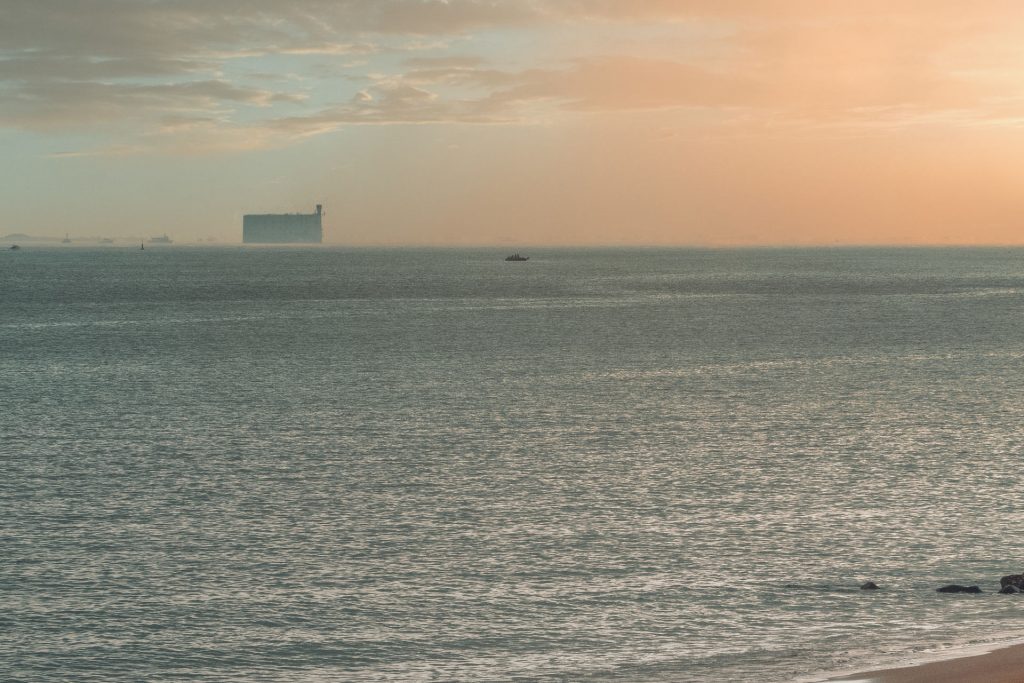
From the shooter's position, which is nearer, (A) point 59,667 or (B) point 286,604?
(A) point 59,667

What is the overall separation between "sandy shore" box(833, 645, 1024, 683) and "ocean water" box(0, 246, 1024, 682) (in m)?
1.24

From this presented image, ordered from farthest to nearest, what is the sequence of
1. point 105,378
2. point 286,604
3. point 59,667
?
point 105,378 < point 286,604 < point 59,667

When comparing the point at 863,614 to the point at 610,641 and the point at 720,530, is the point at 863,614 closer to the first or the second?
the point at 610,641

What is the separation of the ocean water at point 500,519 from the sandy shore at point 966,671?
4.06 ft

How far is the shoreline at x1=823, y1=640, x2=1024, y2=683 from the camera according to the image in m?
22.5

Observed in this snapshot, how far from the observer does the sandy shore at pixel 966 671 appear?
22391 mm

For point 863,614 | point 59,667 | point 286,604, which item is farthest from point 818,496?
point 59,667

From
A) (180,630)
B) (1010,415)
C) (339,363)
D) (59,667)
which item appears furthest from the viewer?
(339,363)

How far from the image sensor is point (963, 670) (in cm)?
2319

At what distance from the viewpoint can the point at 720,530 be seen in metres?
37.8

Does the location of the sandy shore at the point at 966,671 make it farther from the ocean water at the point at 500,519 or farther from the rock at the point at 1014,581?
the rock at the point at 1014,581

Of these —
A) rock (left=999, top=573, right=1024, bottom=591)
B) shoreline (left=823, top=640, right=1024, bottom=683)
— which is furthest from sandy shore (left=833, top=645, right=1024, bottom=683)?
rock (left=999, top=573, right=1024, bottom=591)

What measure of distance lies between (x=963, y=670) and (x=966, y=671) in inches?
5.0

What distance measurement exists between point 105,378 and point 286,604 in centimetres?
5753
